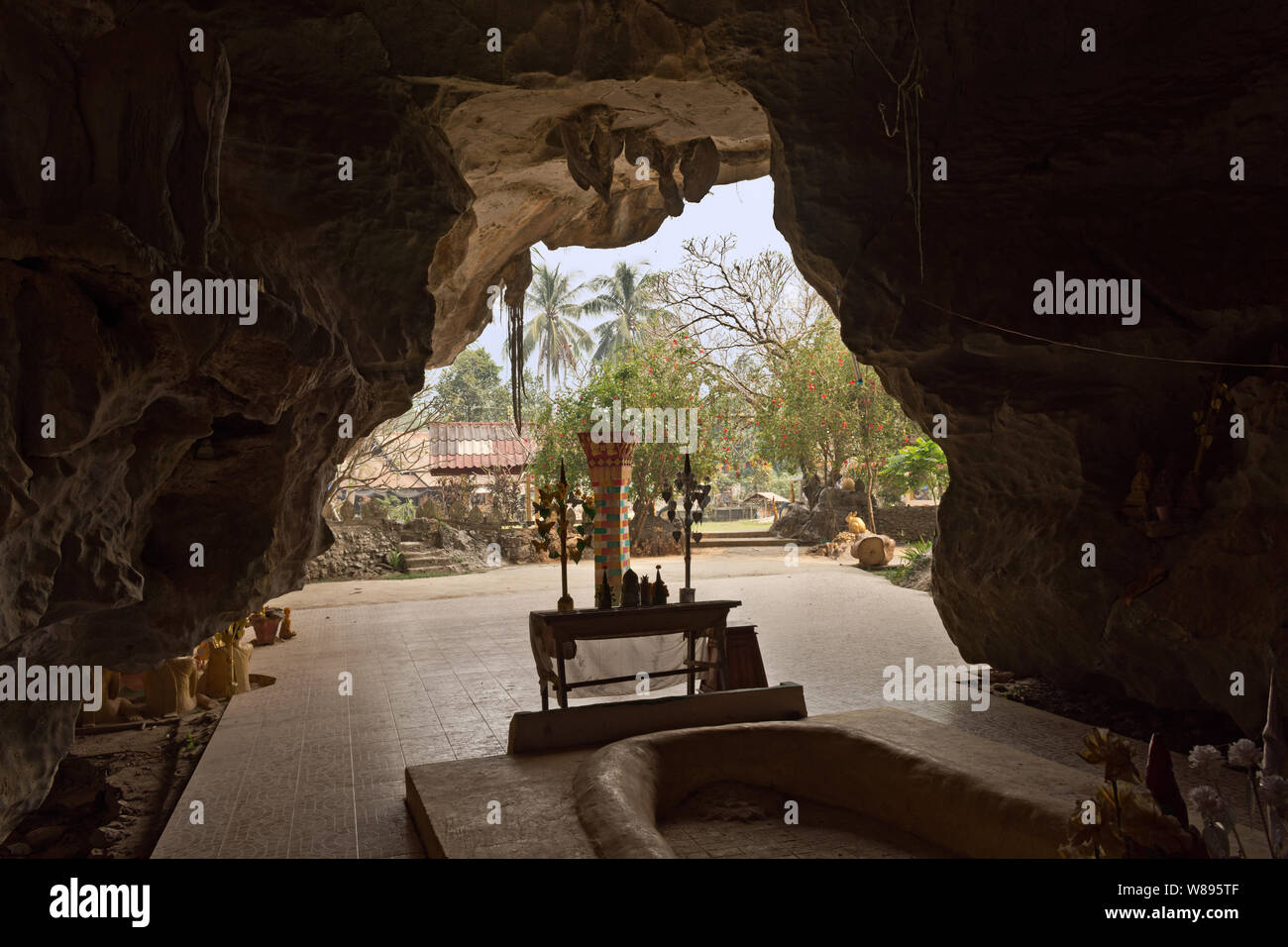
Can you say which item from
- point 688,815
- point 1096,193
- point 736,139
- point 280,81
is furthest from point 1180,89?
point 280,81

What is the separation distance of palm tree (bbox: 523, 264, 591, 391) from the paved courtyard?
2775 cm

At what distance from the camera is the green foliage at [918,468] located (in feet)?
63.0

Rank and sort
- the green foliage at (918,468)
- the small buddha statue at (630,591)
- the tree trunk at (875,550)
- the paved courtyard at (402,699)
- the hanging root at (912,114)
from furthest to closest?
the tree trunk at (875,550) < the green foliage at (918,468) < the hanging root at (912,114) < the small buddha statue at (630,591) < the paved courtyard at (402,699)

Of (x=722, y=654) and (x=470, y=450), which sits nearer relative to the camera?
(x=722, y=654)

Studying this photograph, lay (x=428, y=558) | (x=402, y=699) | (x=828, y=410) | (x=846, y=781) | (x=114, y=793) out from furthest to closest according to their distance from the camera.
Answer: (x=828, y=410) < (x=428, y=558) < (x=402, y=699) < (x=114, y=793) < (x=846, y=781)

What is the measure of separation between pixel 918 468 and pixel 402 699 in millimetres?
14085

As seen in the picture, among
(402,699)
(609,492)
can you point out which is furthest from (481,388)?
(402,699)

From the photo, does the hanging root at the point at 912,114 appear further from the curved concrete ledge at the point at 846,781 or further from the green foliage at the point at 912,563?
the green foliage at the point at 912,563

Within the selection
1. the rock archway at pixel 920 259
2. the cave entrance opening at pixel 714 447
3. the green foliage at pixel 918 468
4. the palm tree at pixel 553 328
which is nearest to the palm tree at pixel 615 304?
the palm tree at pixel 553 328

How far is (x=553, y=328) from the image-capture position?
43.4 metres

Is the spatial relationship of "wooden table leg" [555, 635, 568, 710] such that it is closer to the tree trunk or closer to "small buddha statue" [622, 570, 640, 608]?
"small buddha statue" [622, 570, 640, 608]

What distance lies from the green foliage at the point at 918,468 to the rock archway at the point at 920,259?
11.4m

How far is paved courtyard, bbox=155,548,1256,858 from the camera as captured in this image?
5418 millimetres

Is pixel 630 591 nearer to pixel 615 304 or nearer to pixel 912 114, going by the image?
pixel 912 114
